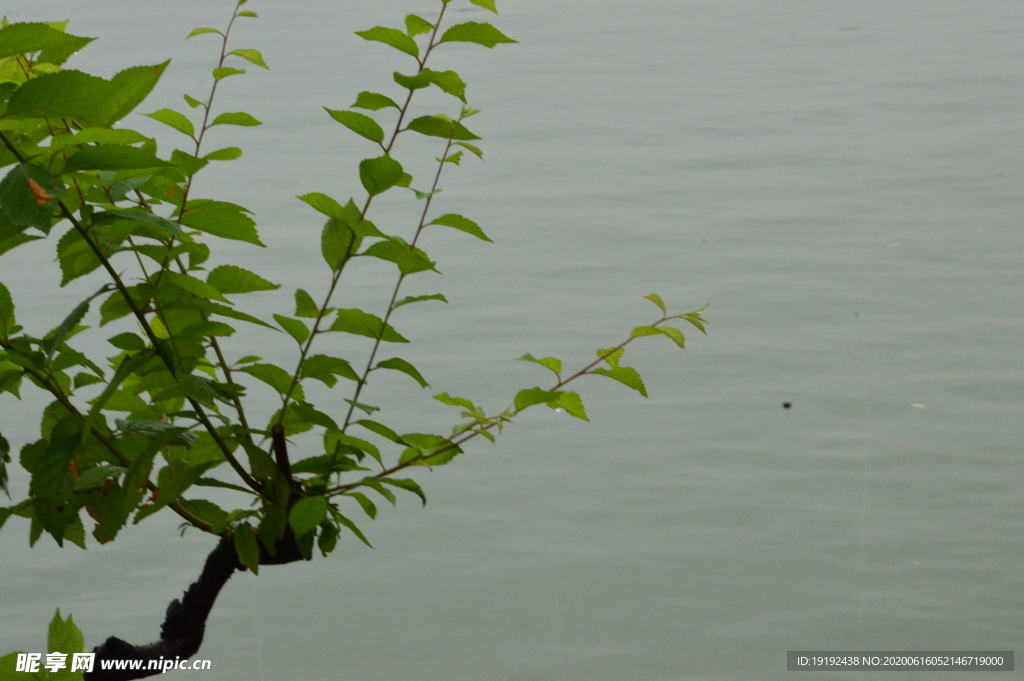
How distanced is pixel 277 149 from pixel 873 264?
7.63 feet

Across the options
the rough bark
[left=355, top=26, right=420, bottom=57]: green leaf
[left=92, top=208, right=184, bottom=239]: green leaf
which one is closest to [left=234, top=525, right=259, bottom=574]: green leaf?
the rough bark

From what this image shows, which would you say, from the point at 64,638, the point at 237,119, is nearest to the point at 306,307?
the point at 237,119

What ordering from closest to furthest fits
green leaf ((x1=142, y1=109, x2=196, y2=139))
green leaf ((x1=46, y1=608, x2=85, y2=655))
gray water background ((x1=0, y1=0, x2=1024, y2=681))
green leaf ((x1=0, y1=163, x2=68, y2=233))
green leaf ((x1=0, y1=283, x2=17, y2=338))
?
green leaf ((x1=46, y1=608, x2=85, y2=655))
green leaf ((x1=0, y1=163, x2=68, y2=233))
green leaf ((x1=0, y1=283, x2=17, y2=338))
green leaf ((x1=142, y1=109, x2=196, y2=139))
gray water background ((x1=0, y1=0, x2=1024, y2=681))

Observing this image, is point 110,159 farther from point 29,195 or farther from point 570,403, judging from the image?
point 570,403

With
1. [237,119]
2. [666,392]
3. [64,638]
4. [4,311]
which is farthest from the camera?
[666,392]

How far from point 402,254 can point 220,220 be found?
0.14m

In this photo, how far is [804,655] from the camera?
198cm

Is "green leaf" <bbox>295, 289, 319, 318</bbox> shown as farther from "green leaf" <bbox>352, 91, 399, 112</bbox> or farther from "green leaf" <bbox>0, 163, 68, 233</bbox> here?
"green leaf" <bbox>0, 163, 68, 233</bbox>

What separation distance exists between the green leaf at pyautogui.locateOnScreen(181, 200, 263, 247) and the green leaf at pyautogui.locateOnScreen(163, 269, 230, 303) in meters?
0.03

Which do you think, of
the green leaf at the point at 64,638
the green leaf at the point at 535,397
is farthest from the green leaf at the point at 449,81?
the green leaf at the point at 64,638

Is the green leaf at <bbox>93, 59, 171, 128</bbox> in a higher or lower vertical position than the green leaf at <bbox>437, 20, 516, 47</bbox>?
lower

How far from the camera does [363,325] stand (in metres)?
0.87

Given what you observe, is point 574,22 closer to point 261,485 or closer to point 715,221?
point 715,221

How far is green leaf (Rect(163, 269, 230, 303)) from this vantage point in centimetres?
77
